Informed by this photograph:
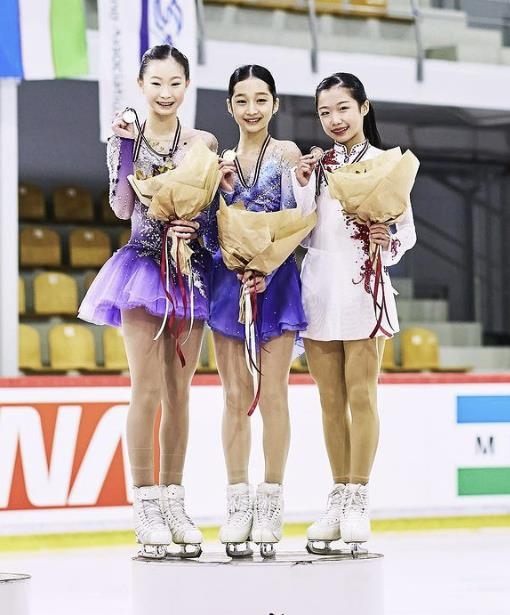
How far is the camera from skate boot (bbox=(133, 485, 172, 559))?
3.87 metres

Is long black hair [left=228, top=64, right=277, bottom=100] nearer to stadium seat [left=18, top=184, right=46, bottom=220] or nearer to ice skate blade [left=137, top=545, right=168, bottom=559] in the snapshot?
ice skate blade [left=137, top=545, right=168, bottom=559]

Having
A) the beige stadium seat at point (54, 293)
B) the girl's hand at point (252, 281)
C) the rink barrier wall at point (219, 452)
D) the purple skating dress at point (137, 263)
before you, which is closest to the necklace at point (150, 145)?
the purple skating dress at point (137, 263)

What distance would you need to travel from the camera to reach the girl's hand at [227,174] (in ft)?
12.7

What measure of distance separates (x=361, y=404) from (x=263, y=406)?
0.30 m

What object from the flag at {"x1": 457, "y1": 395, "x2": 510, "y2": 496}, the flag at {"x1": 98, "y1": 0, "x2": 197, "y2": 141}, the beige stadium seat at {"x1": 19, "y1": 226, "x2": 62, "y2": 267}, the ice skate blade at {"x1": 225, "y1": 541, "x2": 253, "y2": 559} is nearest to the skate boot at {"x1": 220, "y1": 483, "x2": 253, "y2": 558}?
the ice skate blade at {"x1": 225, "y1": 541, "x2": 253, "y2": 559}

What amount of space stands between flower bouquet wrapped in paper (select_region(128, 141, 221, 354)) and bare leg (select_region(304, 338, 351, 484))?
1.41ft

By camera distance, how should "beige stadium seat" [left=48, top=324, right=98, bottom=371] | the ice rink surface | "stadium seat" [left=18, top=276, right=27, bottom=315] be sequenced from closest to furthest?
the ice rink surface < "beige stadium seat" [left=48, top=324, right=98, bottom=371] < "stadium seat" [left=18, top=276, right=27, bottom=315]

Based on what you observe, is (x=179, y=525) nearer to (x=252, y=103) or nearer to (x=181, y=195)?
(x=181, y=195)

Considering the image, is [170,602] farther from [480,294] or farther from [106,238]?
[480,294]

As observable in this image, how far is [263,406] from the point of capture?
3.93m

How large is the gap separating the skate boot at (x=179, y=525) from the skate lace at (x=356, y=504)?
1.47 ft

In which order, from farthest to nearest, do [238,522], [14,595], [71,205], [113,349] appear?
[71,205] → [113,349] → [238,522] → [14,595]

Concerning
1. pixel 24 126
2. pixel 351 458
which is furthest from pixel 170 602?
pixel 24 126

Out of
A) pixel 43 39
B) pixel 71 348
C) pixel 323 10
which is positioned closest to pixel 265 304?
pixel 43 39
